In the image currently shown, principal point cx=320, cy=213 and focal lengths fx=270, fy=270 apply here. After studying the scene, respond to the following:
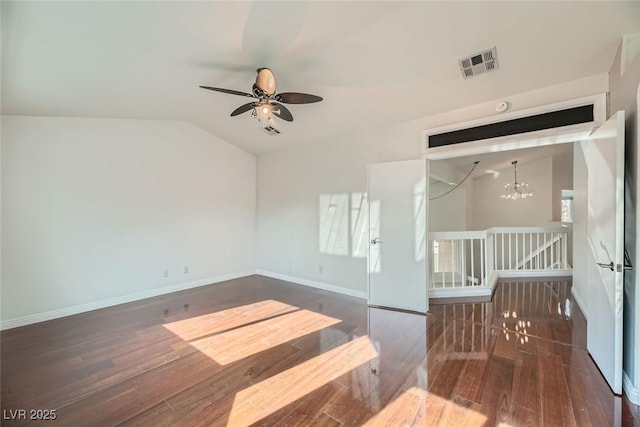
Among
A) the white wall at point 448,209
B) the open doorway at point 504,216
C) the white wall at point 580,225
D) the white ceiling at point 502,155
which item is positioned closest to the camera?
the white wall at point 580,225

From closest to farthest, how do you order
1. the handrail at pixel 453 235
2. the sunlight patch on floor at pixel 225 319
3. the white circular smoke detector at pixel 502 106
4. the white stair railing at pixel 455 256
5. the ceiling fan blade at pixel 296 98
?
1. the ceiling fan blade at pixel 296 98
2. the white circular smoke detector at pixel 502 106
3. the sunlight patch on floor at pixel 225 319
4. the handrail at pixel 453 235
5. the white stair railing at pixel 455 256

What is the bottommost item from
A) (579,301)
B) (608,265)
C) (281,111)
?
(579,301)

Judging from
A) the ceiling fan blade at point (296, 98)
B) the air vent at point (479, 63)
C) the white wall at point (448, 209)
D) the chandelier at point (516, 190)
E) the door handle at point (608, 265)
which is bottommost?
the door handle at point (608, 265)

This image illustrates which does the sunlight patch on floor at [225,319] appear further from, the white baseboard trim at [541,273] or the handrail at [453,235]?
the white baseboard trim at [541,273]

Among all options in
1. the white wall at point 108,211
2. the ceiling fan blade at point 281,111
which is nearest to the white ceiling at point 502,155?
the ceiling fan blade at point 281,111

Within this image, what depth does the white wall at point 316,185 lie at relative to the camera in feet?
12.5

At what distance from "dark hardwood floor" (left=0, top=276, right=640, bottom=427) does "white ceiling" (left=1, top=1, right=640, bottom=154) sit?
2.68 m

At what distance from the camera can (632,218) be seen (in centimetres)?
206

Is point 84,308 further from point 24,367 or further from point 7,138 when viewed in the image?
point 7,138

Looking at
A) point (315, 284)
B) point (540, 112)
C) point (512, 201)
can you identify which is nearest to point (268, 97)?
point (540, 112)

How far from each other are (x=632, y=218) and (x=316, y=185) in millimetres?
3839

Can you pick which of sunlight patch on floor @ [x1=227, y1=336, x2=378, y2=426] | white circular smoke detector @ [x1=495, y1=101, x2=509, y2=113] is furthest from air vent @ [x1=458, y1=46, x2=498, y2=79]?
sunlight patch on floor @ [x1=227, y1=336, x2=378, y2=426]

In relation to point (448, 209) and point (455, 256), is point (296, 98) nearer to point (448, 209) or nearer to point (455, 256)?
point (455, 256)

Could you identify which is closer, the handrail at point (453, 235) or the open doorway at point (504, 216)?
the handrail at point (453, 235)
